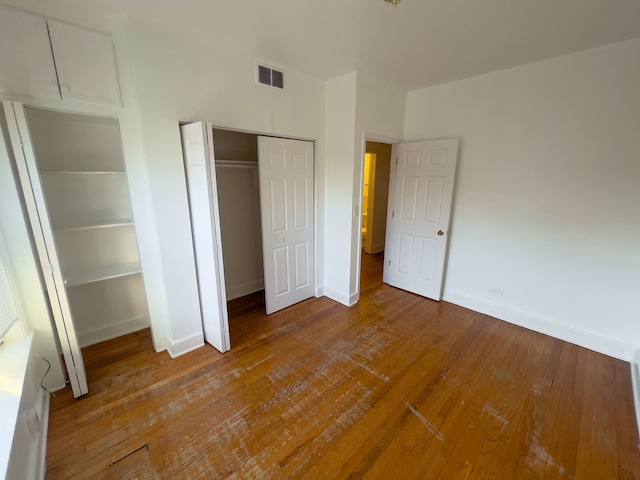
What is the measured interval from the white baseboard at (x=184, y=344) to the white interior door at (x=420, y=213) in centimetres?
265

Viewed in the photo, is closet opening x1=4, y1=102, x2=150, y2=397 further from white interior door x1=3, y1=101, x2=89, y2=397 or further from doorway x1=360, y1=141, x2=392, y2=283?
doorway x1=360, y1=141, x2=392, y2=283

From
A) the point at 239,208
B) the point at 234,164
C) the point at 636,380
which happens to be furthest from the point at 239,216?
the point at 636,380

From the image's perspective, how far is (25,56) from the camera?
160cm

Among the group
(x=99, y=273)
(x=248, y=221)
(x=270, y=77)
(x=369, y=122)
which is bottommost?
(x=99, y=273)

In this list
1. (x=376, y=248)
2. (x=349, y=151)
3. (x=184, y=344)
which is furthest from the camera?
(x=376, y=248)

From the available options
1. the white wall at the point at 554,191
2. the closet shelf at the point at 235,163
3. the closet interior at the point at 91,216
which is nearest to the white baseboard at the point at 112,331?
the closet interior at the point at 91,216

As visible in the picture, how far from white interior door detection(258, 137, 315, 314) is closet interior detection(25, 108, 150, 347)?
1.23 m

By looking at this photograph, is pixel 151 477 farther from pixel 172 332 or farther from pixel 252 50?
pixel 252 50

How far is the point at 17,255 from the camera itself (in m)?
1.75

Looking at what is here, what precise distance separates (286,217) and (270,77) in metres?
1.41

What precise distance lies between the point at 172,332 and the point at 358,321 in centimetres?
186

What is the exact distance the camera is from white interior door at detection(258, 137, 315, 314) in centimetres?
282

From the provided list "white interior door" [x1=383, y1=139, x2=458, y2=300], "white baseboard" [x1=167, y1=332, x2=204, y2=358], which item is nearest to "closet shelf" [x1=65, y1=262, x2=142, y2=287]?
"white baseboard" [x1=167, y1=332, x2=204, y2=358]

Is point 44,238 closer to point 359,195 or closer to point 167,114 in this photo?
point 167,114
